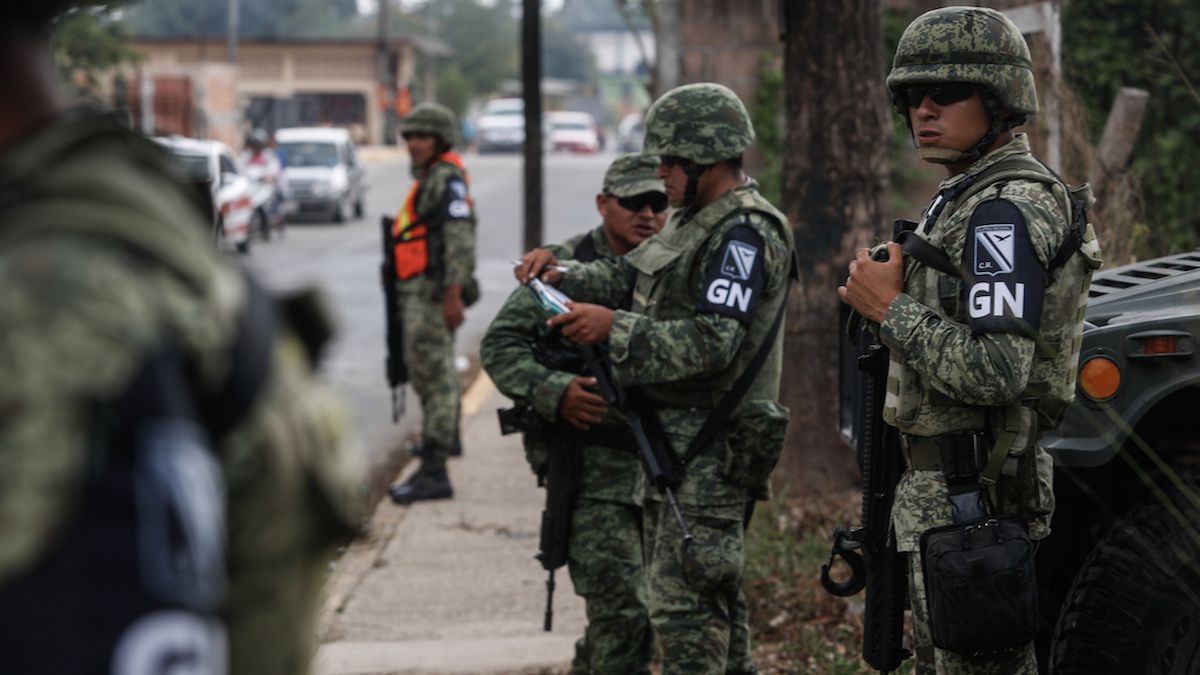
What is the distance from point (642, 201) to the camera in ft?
15.5

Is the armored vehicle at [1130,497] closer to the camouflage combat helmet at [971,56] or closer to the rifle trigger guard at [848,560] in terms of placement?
the rifle trigger guard at [848,560]

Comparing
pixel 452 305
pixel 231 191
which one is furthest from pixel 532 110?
pixel 231 191

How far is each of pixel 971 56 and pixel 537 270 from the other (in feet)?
4.92

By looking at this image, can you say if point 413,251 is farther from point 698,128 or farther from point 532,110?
point 698,128

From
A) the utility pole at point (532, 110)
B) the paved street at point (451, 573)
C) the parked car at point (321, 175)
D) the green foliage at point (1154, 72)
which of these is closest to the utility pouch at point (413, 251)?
the paved street at point (451, 573)

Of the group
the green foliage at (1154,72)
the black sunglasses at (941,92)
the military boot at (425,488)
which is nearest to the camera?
the black sunglasses at (941,92)

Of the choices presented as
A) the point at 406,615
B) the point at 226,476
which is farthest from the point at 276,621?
the point at 406,615

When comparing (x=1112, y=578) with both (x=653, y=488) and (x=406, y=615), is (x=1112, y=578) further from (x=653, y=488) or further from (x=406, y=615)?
(x=406, y=615)

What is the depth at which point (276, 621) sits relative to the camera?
4.35ft

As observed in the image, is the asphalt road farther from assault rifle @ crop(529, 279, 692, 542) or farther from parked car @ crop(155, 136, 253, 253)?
assault rifle @ crop(529, 279, 692, 542)

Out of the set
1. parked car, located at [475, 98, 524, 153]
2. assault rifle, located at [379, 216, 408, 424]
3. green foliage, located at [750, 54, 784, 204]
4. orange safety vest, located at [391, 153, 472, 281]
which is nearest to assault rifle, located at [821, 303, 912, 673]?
orange safety vest, located at [391, 153, 472, 281]

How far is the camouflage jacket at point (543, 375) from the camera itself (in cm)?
461

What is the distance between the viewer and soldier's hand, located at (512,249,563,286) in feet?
14.6

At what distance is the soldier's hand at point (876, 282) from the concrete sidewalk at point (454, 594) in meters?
2.19
